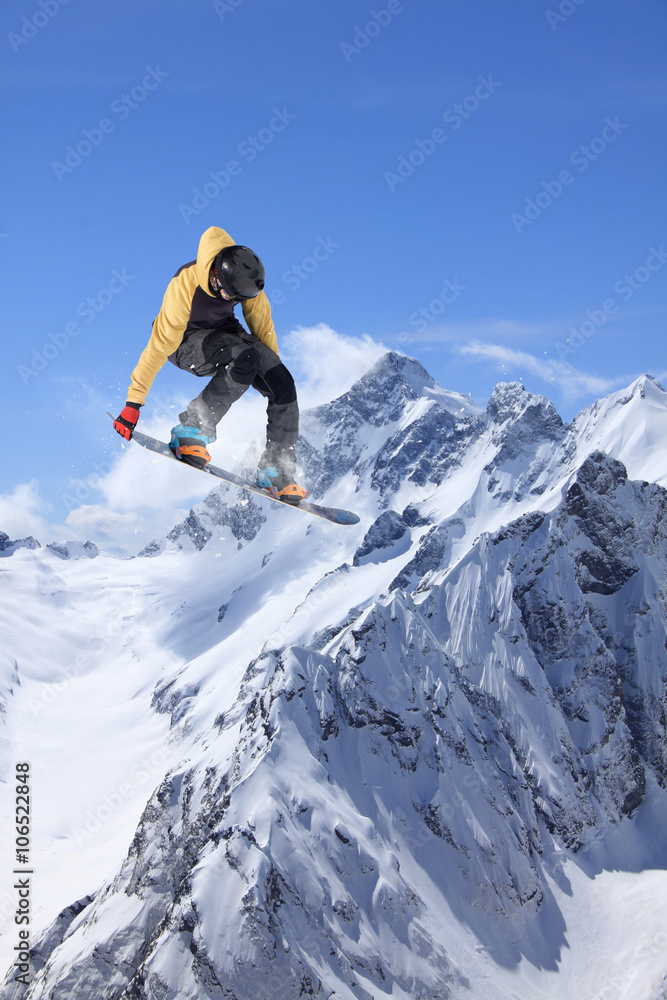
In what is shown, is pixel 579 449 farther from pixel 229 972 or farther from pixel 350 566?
pixel 229 972

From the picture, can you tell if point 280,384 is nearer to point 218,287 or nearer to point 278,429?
point 278,429

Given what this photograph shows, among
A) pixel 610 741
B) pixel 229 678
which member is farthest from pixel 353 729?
pixel 229 678

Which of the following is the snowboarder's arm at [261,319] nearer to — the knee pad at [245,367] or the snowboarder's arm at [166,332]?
the knee pad at [245,367]

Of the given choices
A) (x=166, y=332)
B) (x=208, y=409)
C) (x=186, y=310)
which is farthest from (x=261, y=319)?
(x=208, y=409)

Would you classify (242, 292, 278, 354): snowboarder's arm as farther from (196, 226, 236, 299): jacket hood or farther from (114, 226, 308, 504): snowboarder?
(196, 226, 236, 299): jacket hood
